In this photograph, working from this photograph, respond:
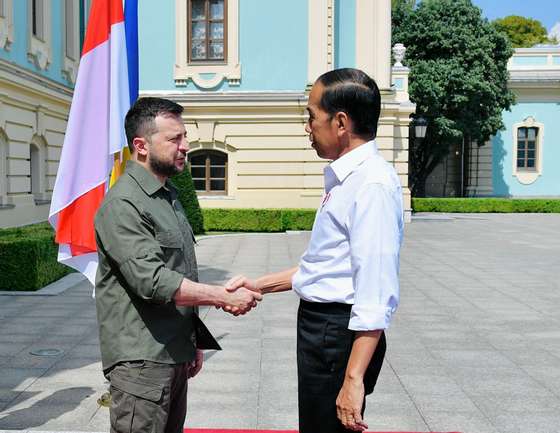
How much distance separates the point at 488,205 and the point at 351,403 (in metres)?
31.9

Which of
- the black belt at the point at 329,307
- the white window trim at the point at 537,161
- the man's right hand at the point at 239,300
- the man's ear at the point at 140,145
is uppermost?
the white window trim at the point at 537,161

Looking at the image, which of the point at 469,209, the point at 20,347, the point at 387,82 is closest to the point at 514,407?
the point at 20,347

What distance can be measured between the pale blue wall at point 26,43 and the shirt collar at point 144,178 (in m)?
14.2

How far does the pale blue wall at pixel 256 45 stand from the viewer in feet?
68.1

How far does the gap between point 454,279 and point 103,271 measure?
9331mm

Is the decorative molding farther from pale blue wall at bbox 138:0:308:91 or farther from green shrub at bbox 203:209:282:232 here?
green shrub at bbox 203:209:282:232

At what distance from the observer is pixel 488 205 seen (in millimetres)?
32625

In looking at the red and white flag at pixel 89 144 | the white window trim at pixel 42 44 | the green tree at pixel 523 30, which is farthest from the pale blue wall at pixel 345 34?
the green tree at pixel 523 30

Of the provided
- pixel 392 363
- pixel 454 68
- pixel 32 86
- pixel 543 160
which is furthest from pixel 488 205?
pixel 392 363

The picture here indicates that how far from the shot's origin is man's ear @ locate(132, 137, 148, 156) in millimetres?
2867

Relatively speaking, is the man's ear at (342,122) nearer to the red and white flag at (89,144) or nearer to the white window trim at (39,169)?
the red and white flag at (89,144)

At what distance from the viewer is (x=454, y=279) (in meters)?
11.3

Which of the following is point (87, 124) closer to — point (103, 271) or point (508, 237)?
point (103, 271)

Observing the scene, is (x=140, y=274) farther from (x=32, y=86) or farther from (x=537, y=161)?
(x=537, y=161)
